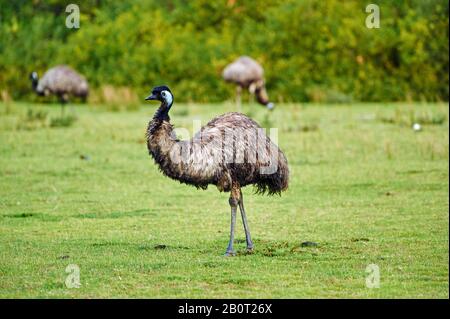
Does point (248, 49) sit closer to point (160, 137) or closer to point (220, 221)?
point (220, 221)

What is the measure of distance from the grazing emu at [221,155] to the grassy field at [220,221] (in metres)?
0.59

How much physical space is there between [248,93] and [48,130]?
9.32m

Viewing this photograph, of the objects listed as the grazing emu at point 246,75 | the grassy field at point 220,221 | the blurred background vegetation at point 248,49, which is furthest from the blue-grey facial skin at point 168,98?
the blurred background vegetation at point 248,49

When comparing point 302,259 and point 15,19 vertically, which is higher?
point 15,19

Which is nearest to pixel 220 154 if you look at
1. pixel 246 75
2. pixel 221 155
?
pixel 221 155

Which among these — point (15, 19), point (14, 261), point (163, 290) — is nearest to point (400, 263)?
point (163, 290)

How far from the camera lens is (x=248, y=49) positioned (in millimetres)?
28797

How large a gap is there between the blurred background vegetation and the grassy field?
27.6 feet

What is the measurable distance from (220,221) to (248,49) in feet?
61.1

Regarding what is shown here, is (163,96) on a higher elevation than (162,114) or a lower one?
higher

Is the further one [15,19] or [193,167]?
[15,19]

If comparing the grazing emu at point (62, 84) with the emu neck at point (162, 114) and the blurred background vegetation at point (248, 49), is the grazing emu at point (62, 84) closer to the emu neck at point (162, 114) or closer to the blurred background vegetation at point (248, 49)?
the blurred background vegetation at point (248, 49)

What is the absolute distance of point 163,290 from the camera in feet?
24.2

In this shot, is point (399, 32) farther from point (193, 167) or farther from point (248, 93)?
point (193, 167)
